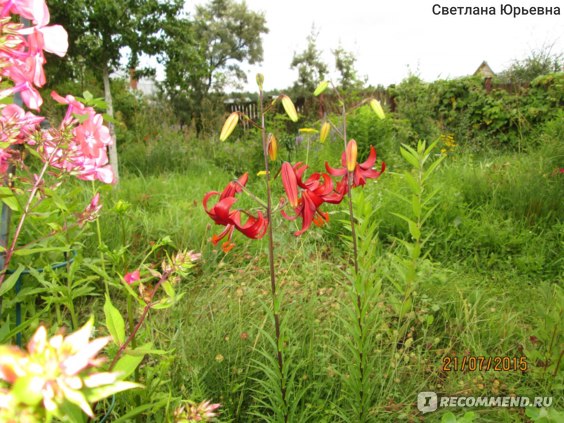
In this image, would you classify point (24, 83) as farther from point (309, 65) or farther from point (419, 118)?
point (309, 65)

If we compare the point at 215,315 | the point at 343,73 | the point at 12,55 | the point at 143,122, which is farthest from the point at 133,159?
the point at 343,73

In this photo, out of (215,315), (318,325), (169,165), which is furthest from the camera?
(169,165)

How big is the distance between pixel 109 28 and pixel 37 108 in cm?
557

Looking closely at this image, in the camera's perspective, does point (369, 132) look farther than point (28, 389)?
Yes

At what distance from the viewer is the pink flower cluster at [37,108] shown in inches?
22.0

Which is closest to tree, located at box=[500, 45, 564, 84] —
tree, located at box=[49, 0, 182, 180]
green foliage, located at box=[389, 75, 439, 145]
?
green foliage, located at box=[389, 75, 439, 145]

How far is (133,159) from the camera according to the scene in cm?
620

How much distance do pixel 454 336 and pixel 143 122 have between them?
6470 mm

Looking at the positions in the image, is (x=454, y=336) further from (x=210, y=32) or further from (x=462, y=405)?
(x=210, y=32)

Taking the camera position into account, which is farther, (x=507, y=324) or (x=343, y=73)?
(x=343, y=73)

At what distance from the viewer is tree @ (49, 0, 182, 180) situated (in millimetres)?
5293

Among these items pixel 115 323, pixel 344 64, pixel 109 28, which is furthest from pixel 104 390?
pixel 344 64

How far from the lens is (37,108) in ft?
2.30
